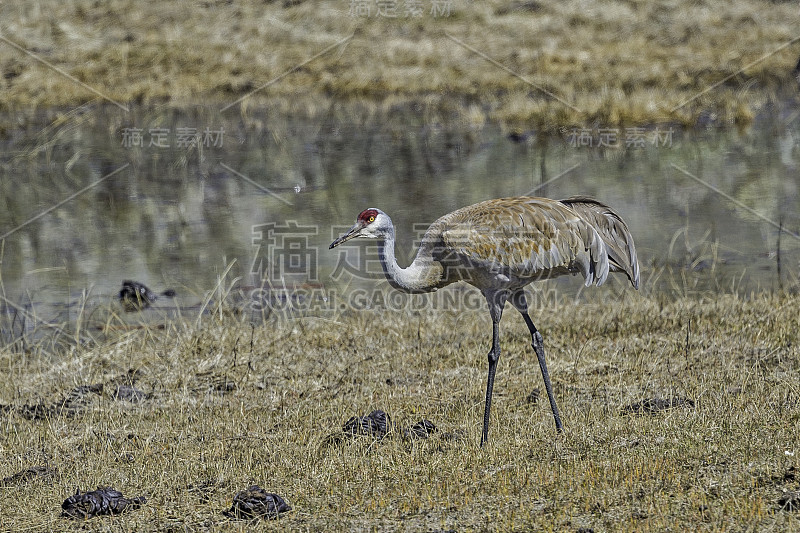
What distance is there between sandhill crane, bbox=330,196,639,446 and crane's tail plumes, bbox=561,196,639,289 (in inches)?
0.7

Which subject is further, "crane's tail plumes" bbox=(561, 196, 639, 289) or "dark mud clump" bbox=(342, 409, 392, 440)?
"crane's tail plumes" bbox=(561, 196, 639, 289)

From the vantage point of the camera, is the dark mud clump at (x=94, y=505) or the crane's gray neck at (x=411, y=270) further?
the crane's gray neck at (x=411, y=270)

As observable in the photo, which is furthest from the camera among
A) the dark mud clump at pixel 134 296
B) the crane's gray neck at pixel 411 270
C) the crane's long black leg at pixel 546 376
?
the dark mud clump at pixel 134 296

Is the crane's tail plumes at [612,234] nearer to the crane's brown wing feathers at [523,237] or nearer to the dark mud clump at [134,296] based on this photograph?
the crane's brown wing feathers at [523,237]

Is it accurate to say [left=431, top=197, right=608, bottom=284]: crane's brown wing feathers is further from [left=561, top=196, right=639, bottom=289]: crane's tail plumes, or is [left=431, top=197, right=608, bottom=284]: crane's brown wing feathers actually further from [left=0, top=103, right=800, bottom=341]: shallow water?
[left=0, top=103, right=800, bottom=341]: shallow water

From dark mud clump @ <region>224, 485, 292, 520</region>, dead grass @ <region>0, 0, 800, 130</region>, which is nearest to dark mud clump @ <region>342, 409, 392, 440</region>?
dark mud clump @ <region>224, 485, 292, 520</region>

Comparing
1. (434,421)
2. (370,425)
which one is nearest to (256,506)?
(370,425)

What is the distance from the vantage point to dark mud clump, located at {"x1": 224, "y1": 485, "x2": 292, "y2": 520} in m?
5.01

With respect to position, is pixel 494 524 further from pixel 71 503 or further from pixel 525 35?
pixel 525 35

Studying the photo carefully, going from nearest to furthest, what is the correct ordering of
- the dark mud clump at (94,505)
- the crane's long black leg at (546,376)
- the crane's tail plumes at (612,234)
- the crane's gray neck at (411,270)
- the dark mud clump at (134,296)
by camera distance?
the dark mud clump at (94,505) → the crane's long black leg at (546,376) → the crane's gray neck at (411,270) → the crane's tail plumes at (612,234) → the dark mud clump at (134,296)

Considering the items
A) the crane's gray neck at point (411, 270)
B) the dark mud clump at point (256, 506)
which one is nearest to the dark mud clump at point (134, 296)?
the crane's gray neck at point (411, 270)

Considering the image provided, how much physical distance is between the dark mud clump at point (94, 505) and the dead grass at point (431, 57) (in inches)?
531

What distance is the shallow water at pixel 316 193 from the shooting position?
36.3ft

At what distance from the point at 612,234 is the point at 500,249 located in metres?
0.94
